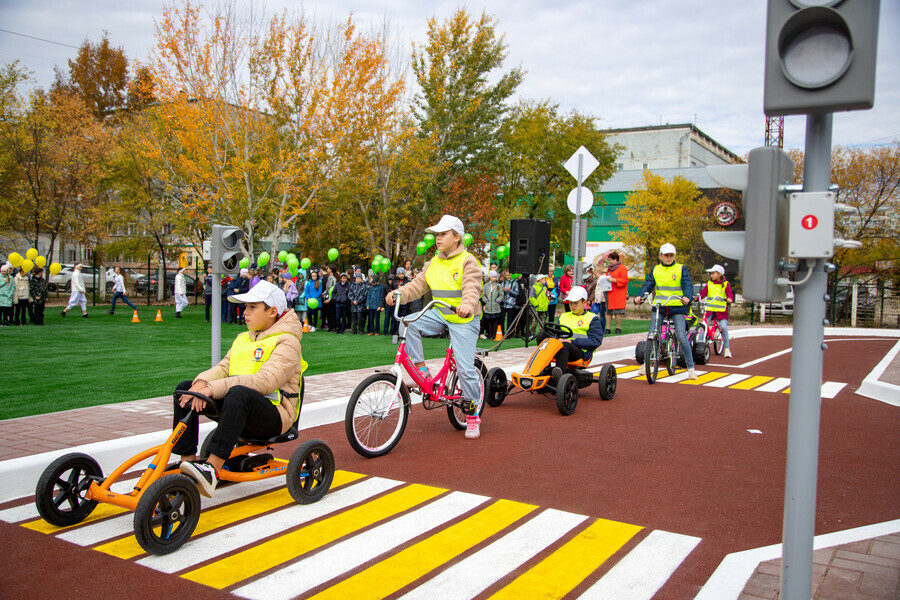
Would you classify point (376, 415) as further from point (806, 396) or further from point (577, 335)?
point (806, 396)

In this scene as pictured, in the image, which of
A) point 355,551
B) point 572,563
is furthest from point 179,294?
point 572,563

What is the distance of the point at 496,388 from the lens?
902 centimetres

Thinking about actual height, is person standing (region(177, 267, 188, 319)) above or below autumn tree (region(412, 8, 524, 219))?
below

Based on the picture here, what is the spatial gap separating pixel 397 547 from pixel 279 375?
145 centimetres

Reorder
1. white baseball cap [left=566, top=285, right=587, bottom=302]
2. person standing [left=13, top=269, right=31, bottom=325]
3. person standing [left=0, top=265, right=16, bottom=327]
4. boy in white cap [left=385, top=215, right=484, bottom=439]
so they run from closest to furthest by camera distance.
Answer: boy in white cap [left=385, top=215, right=484, bottom=439]
white baseball cap [left=566, top=285, right=587, bottom=302]
person standing [left=0, top=265, right=16, bottom=327]
person standing [left=13, top=269, right=31, bottom=325]

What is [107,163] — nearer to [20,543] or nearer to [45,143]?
[45,143]

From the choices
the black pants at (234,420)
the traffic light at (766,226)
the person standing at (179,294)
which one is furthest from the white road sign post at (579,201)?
the person standing at (179,294)

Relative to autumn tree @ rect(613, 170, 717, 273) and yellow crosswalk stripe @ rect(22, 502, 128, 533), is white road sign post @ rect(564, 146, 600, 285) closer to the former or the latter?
yellow crosswalk stripe @ rect(22, 502, 128, 533)

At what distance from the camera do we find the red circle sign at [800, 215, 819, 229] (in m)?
2.74

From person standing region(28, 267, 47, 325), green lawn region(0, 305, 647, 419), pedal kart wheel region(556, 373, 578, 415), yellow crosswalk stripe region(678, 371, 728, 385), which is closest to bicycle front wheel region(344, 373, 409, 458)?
pedal kart wheel region(556, 373, 578, 415)

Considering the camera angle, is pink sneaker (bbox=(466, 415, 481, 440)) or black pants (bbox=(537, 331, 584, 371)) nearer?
pink sneaker (bbox=(466, 415, 481, 440))

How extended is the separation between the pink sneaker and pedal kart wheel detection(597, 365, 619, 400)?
2878 mm

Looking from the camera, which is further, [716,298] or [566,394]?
[716,298]

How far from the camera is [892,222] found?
34.4 m
